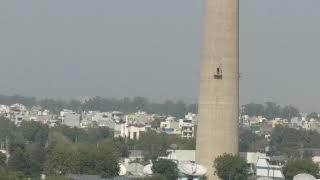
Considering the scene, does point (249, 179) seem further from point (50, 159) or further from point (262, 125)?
point (262, 125)

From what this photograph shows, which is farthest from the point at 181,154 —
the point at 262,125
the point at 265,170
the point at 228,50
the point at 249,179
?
the point at 262,125

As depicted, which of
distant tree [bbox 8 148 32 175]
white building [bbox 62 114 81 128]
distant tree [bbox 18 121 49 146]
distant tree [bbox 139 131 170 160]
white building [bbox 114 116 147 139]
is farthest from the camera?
white building [bbox 62 114 81 128]

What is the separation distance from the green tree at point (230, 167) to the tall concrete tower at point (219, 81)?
734mm

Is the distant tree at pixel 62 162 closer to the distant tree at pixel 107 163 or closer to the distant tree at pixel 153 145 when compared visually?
the distant tree at pixel 107 163

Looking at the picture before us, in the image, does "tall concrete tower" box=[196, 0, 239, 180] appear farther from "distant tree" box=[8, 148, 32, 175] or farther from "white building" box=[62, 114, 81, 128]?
"white building" box=[62, 114, 81, 128]

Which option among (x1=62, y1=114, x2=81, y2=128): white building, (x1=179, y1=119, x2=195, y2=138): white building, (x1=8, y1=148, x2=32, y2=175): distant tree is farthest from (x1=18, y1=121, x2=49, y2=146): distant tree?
(x1=8, y1=148, x2=32, y2=175): distant tree

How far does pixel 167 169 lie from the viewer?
167 ft

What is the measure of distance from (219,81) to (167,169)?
176 inches

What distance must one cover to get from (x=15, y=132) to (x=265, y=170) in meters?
62.3

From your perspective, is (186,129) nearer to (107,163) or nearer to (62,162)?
(62,162)

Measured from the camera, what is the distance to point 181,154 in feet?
224

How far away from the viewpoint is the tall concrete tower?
47.9m

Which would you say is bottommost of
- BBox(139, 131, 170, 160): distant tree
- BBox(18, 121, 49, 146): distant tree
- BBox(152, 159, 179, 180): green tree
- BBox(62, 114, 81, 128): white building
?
BBox(152, 159, 179, 180): green tree

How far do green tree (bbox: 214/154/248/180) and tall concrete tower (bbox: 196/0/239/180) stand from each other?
2.41ft
